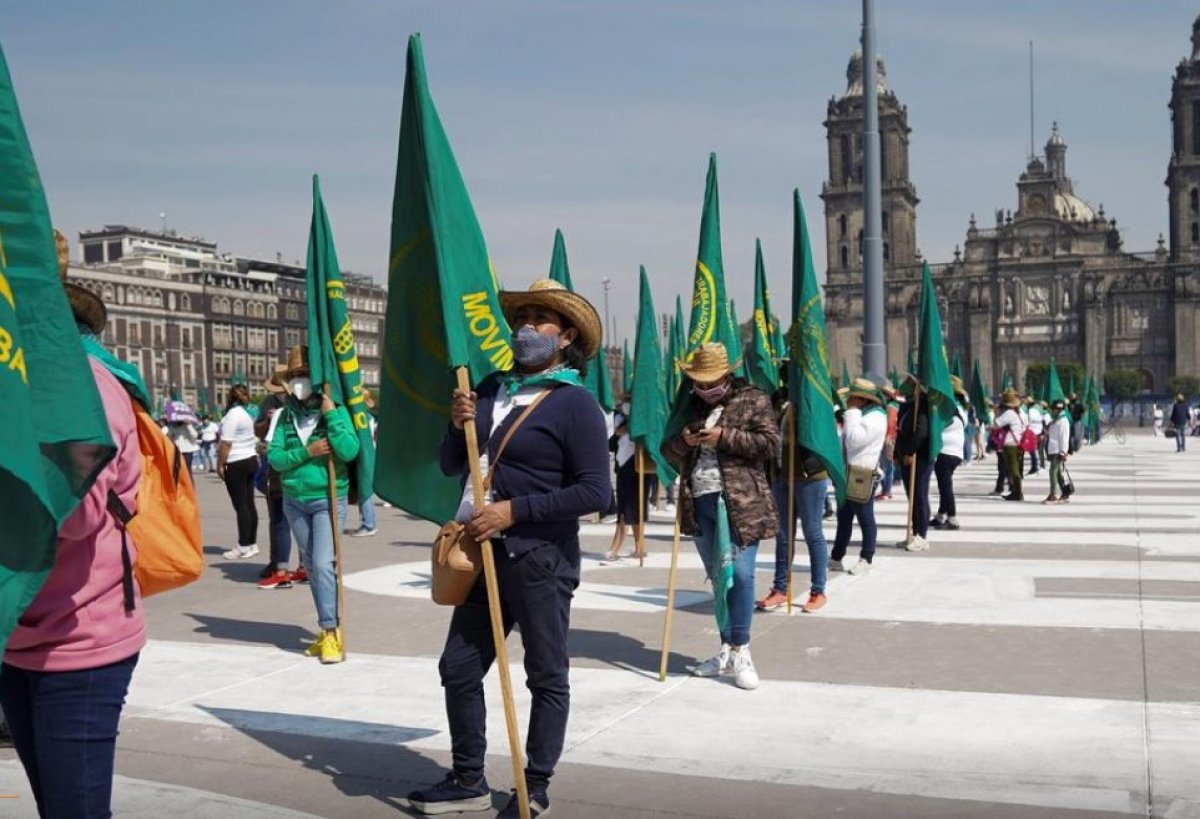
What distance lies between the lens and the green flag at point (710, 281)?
8273 millimetres

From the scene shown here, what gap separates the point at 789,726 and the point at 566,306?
2200 millimetres

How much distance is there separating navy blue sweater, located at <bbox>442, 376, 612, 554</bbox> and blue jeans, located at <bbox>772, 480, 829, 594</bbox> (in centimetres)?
435

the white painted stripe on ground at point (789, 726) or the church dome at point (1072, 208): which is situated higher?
the church dome at point (1072, 208)

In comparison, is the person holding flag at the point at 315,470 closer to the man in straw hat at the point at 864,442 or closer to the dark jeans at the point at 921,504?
the man in straw hat at the point at 864,442

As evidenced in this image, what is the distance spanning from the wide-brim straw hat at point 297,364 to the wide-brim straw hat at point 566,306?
393 centimetres

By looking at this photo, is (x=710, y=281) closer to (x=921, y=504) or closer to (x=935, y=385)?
(x=921, y=504)

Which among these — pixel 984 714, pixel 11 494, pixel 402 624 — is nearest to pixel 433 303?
pixel 11 494

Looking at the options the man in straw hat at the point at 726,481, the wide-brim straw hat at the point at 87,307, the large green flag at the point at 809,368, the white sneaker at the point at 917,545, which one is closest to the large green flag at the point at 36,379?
the wide-brim straw hat at the point at 87,307

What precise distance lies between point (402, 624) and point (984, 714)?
388cm

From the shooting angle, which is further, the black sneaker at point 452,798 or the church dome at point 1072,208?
the church dome at point 1072,208

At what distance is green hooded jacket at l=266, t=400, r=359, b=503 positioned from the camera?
807 cm

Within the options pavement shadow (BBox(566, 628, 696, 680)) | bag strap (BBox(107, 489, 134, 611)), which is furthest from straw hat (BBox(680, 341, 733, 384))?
bag strap (BBox(107, 489, 134, 611))

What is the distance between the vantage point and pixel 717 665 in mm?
6949

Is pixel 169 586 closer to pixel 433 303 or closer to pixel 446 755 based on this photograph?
pixel 433 303
